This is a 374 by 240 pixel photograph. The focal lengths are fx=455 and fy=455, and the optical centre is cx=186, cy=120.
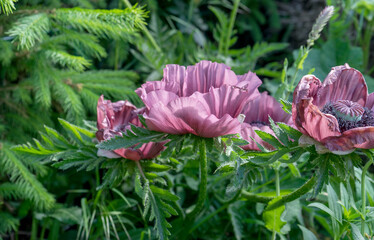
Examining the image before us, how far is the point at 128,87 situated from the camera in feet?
5.68

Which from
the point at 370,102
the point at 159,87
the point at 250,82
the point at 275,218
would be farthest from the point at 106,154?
the point at 370,102

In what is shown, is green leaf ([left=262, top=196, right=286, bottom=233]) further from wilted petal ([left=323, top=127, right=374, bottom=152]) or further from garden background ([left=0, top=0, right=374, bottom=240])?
wilted petal ([left=323, top=127, right=374, bottom=152])

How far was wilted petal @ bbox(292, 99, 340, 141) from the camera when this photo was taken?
2.73ft

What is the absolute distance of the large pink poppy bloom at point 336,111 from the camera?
2.70 ft

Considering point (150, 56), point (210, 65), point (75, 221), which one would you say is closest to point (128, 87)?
point (150, 56)

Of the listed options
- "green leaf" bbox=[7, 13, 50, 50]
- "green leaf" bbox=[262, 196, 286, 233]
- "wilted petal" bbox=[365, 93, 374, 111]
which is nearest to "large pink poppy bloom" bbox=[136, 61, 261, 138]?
"wilted petal" bbox=[365, 93, 374, 111]

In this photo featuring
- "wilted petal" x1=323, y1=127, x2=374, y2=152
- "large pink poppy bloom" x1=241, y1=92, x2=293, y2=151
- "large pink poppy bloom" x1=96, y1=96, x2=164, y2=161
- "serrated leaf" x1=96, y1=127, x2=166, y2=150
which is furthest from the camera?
"large pink poppy bloom" x1=241, y1=92, x2=293, y2=151

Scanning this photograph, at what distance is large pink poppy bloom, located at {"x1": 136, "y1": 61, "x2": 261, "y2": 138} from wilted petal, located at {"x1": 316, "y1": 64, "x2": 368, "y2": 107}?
16 cm

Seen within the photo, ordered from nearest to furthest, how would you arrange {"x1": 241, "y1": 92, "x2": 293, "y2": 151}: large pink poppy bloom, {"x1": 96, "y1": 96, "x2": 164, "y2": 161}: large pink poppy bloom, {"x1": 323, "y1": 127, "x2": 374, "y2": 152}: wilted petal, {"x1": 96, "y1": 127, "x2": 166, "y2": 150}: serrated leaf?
1. {"x1": 323, "y1": 127, "x2": 374, "y2": 152}: wilted petal
2. {"x1": 96, "y1": 127, "x2": 166, "y2": 150}: serrated leaf
3. {"x1": 96, "y1": 96, "x2": 164, "y2": 161}: large pink poppy bloom
4. {"x1": 241, "y1": 92, "x2": 293, "y2": 151}: large pink poppy bloom

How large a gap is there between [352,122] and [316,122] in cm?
11

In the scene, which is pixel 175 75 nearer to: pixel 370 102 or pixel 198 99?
pixel 198 99

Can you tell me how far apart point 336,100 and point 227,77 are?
0.80 feet

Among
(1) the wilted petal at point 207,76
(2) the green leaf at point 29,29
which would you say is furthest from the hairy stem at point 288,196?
(2) the green leaf at point 29,29

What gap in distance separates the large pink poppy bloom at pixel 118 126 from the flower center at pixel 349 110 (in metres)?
0.39
